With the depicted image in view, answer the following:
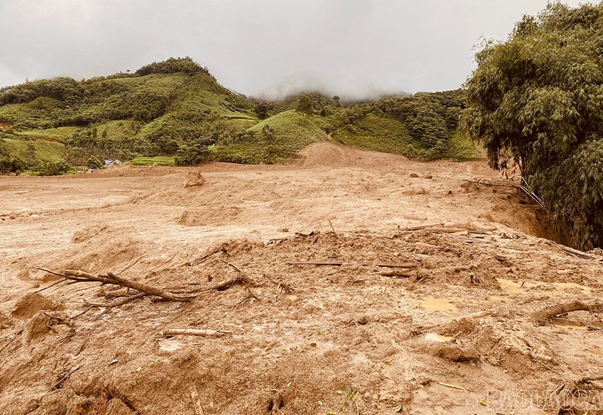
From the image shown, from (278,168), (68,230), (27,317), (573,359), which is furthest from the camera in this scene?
(278,168)

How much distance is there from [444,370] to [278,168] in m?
20.4

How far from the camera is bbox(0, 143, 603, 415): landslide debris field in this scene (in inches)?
80.2

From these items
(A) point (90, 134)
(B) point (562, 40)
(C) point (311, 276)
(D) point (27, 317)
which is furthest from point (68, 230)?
(A) point (90, 134)

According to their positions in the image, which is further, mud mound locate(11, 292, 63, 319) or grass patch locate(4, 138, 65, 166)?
grass patch locate(4, 138, 65, 166)

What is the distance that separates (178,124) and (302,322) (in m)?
35.6

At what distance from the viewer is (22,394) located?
2.15 meters

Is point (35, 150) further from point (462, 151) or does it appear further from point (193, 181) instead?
point (462, 151)

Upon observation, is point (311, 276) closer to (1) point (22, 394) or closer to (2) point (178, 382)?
(2) point (178, 382)

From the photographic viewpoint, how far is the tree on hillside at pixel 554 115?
747cm

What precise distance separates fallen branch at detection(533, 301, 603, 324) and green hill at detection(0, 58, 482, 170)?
21.4 m

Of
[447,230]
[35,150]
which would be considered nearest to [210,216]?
[447,230]

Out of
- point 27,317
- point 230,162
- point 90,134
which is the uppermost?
point 90,134

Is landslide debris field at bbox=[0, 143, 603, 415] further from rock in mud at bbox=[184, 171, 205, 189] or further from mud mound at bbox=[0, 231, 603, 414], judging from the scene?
rock in mud at bbox=[184, 171, 205, 189]

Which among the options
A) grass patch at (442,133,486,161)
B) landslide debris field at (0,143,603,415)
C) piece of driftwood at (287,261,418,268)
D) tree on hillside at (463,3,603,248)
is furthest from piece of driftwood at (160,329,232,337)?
grass patch at (442,133,486,161)
